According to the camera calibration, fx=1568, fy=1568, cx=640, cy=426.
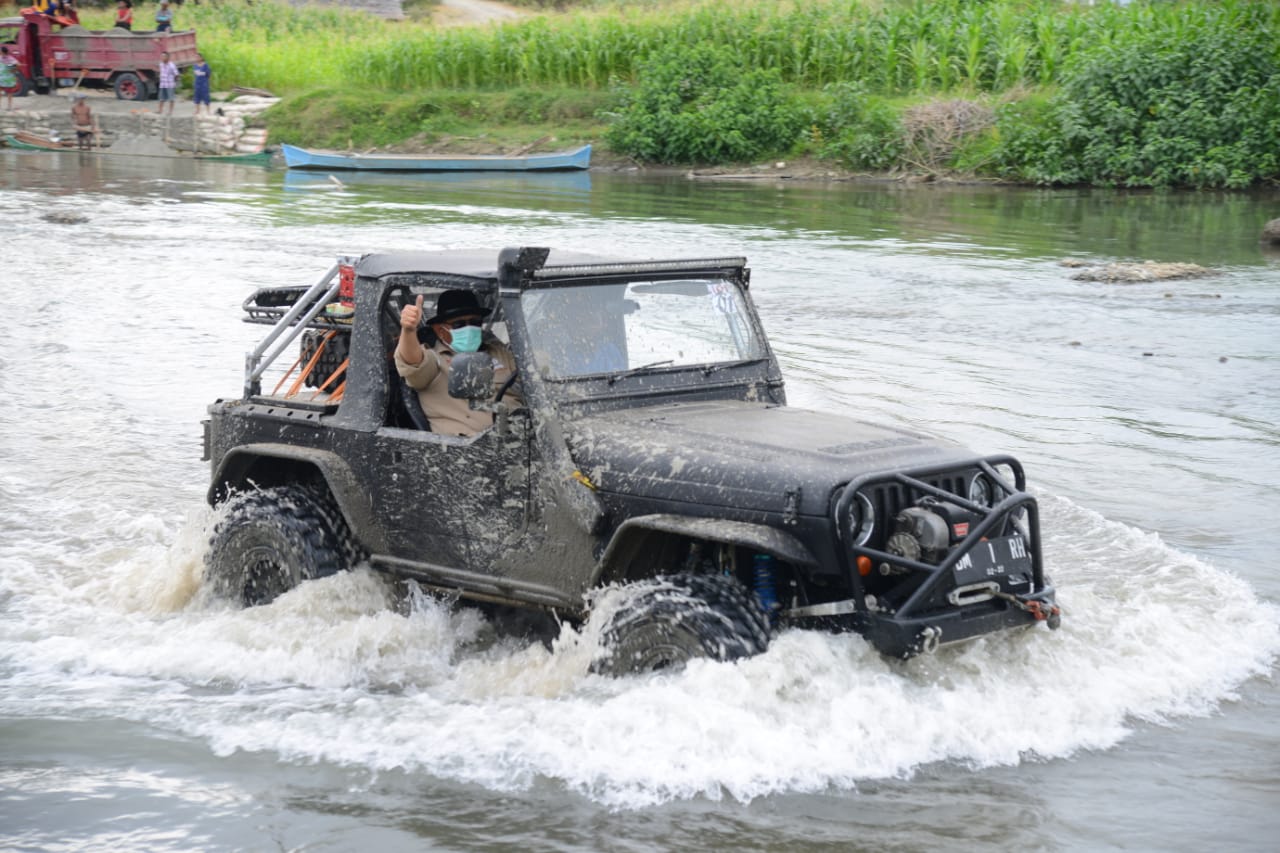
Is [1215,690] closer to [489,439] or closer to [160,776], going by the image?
[489,439]

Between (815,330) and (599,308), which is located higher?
(599,308)

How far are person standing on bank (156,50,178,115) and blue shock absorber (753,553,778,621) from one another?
3483 centimetres

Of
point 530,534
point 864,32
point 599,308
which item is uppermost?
point 864,32

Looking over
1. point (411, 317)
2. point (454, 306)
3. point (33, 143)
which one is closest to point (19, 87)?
point (33, 143)

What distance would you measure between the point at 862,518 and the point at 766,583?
0.49 meters

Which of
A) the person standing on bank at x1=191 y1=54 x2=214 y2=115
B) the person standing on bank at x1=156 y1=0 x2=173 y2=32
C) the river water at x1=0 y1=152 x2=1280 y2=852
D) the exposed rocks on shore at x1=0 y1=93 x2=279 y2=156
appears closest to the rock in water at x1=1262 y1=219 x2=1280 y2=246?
the river water at x1=0 y1=152 x2=1280 y2=852

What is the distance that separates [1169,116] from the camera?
29828mm

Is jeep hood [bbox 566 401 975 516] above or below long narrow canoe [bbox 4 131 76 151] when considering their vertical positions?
below

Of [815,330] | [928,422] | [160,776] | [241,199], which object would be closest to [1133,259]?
[815,330]

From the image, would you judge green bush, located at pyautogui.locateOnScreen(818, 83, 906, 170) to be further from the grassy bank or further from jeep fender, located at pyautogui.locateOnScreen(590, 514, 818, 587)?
jeep fender, located at pyautogui.locateOnScreen(590, 514, 818, 587)

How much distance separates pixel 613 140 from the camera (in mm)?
35062

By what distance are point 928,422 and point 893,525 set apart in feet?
21.2

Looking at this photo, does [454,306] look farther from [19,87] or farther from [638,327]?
[19,87]

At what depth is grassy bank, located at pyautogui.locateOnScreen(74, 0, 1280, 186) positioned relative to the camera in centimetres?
2995
